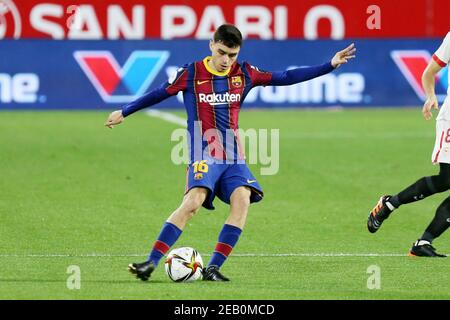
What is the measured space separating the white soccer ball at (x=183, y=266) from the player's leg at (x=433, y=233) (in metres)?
2.10

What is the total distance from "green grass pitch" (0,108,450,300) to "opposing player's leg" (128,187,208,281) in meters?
0.12

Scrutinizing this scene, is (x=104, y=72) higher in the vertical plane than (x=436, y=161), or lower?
lower

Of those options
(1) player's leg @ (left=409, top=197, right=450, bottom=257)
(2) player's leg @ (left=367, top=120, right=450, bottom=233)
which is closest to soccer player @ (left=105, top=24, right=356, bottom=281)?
(2) player's leg @ (left=367, top=120, right=450, bottom=233)

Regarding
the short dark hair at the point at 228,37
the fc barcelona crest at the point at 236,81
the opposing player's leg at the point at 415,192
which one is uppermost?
the short dark hair at the point at 228,37

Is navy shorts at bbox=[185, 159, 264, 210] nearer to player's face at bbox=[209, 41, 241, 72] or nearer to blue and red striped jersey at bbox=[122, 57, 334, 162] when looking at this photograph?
blue and red striped jersey at bbox=[122, 57, 334, 162]

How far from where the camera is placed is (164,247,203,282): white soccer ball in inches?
344

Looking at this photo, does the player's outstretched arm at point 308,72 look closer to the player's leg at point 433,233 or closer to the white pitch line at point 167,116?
the player's leg at point 433,233

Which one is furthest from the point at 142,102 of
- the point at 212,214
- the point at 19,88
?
the point at 19,88

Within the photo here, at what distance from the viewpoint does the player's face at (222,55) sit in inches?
351

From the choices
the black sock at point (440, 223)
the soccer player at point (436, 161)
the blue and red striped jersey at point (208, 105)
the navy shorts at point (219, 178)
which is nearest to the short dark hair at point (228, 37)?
the blue and red striped jersey at point (208, 105)

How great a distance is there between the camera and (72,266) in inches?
369

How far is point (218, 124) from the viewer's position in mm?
9125

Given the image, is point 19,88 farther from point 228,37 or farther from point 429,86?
point 228,37

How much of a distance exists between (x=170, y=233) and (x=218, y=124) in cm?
94
